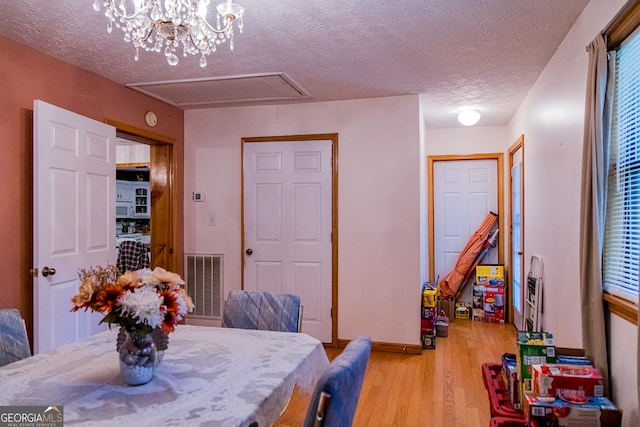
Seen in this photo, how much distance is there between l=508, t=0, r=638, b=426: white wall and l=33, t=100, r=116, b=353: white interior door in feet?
10.1

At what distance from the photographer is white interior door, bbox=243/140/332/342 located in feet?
13.1

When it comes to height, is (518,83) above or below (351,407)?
above

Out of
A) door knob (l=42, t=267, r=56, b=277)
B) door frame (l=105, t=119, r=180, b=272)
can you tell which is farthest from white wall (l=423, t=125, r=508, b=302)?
door knob (l=42, t=267, r=56, b=277)

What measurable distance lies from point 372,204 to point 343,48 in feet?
5.10

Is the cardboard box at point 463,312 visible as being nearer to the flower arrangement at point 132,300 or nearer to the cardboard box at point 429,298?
the cardboard box at point 429,298

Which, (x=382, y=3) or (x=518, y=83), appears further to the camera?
(x=518, y=83)

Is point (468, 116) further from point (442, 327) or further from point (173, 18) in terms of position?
point (173, 18)

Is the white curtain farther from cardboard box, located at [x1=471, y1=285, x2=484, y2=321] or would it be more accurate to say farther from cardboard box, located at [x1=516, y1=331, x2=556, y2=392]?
cardboard box, located at [x1=471, y1=285, x2=484, y2=321]

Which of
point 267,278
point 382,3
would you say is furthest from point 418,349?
point 382,3

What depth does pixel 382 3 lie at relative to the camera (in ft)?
7.14

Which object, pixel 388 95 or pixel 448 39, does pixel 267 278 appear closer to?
pixel 388 95

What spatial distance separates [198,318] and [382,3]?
3.46m

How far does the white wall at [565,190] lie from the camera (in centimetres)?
179

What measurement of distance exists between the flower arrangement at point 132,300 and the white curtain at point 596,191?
181 centimetres
